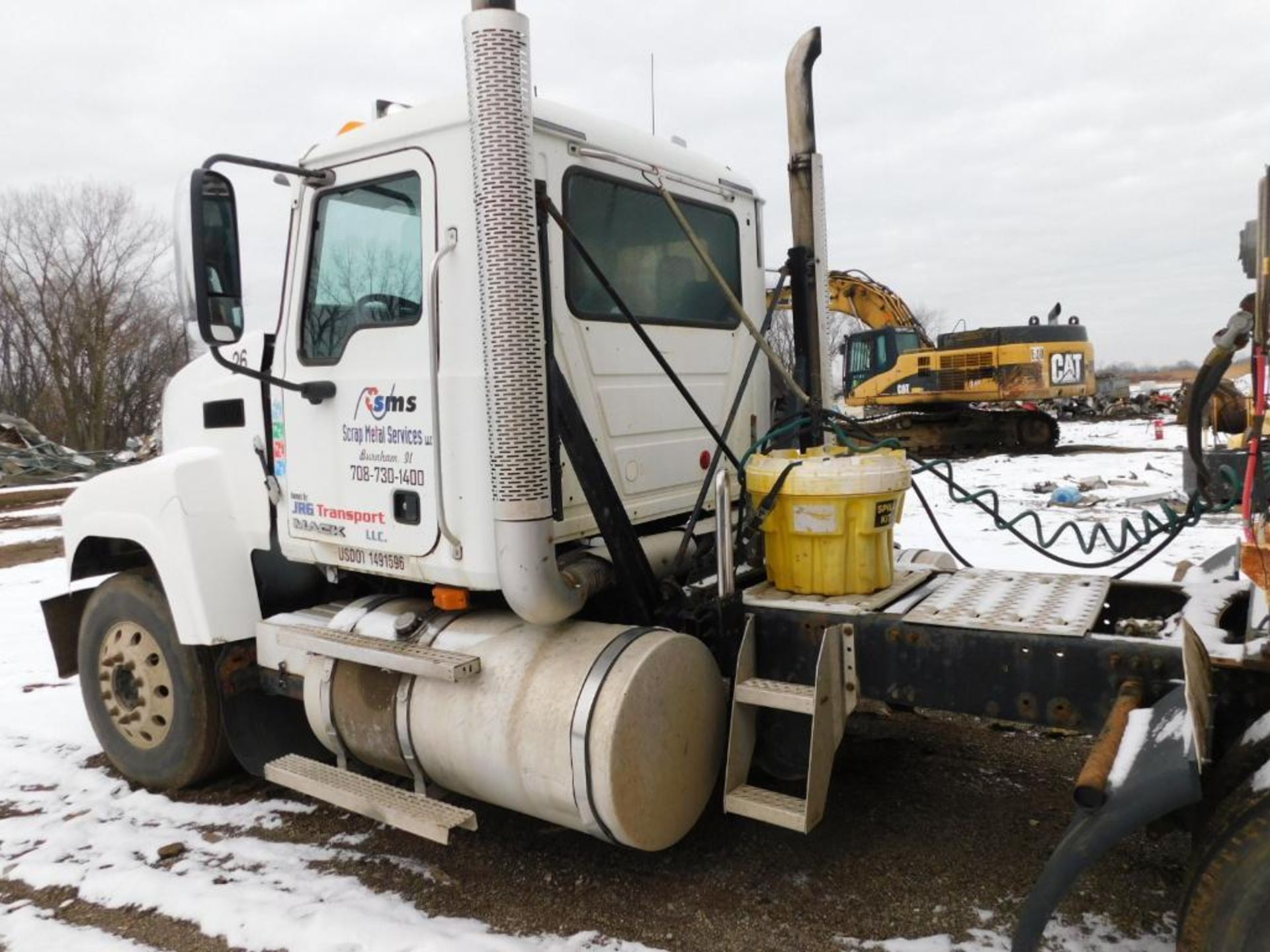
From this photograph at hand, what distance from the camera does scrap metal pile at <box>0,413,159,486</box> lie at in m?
25.9

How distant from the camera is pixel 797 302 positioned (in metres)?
4.07

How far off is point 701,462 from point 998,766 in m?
1.91

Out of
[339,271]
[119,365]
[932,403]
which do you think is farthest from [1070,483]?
[119,365]

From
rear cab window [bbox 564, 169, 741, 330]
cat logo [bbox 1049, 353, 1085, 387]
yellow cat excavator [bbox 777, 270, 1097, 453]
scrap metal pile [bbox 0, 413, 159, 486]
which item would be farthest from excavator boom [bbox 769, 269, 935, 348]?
scrap metal pile [bbox 0, 413, 159, 486]

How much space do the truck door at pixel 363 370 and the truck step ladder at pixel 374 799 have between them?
2.65 ft

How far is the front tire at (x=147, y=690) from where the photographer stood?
4133 mm

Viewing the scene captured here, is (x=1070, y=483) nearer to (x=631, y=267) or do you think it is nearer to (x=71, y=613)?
(x=631, y=267)

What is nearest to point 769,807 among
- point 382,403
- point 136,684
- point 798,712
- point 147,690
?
point 798,712

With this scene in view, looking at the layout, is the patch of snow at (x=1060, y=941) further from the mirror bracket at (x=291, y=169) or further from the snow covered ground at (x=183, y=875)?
the mirror bracket at (x=291, y=169)

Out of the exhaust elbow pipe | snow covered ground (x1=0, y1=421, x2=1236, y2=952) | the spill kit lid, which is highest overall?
the exhaust elbow pipe

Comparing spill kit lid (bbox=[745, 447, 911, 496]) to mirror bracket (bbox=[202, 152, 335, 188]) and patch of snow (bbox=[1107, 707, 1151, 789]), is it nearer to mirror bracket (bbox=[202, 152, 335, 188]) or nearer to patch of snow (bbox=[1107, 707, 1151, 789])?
patch of snow (bbox=[1107, 707, 1151, 789])

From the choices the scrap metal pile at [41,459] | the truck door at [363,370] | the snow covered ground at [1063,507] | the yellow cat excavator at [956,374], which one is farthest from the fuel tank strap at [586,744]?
the scrap metal pile at [41,459]

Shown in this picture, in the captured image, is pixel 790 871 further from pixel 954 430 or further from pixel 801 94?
pixel 954 430

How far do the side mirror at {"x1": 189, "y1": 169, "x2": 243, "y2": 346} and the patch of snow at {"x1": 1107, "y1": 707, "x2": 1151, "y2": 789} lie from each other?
10.1ft
